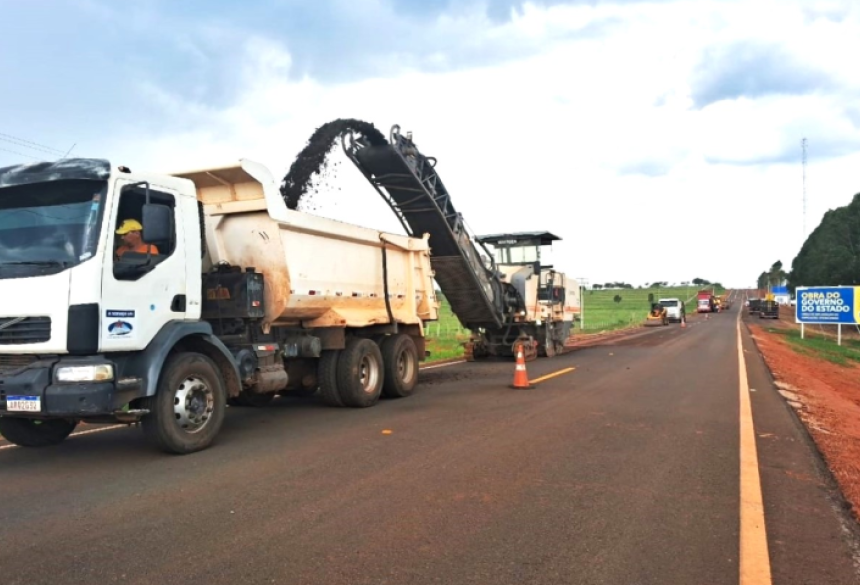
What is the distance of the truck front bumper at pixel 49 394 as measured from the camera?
5.90 m

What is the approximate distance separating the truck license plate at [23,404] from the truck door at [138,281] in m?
0.72

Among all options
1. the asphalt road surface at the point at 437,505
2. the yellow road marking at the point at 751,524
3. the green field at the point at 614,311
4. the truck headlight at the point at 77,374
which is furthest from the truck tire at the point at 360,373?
the green field at the point at 614,311

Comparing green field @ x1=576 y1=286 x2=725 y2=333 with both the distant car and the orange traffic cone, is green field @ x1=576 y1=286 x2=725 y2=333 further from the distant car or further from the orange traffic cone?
the orange traffic cone

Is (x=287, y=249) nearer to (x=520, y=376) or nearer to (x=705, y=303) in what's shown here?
(x=520, y=376)

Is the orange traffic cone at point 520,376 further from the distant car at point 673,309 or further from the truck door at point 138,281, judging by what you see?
the distant car at point 673,309

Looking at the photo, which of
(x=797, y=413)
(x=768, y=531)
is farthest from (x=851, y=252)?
(x=768, y=531)

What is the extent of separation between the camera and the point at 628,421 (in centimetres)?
864

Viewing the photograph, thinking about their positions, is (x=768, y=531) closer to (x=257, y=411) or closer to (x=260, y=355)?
(x=260, y=355)

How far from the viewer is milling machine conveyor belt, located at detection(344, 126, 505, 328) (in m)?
12.9

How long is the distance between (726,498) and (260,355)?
17.8 ft

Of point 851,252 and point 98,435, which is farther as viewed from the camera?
point 851,252

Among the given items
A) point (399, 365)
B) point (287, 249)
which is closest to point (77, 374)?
point (287, 249)

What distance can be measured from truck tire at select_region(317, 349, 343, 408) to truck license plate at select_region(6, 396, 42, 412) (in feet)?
14.6

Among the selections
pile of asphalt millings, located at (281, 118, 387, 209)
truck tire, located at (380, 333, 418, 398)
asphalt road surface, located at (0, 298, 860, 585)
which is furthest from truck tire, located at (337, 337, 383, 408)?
pile of asphalt millings, located at (281, 118, 387, 209)
